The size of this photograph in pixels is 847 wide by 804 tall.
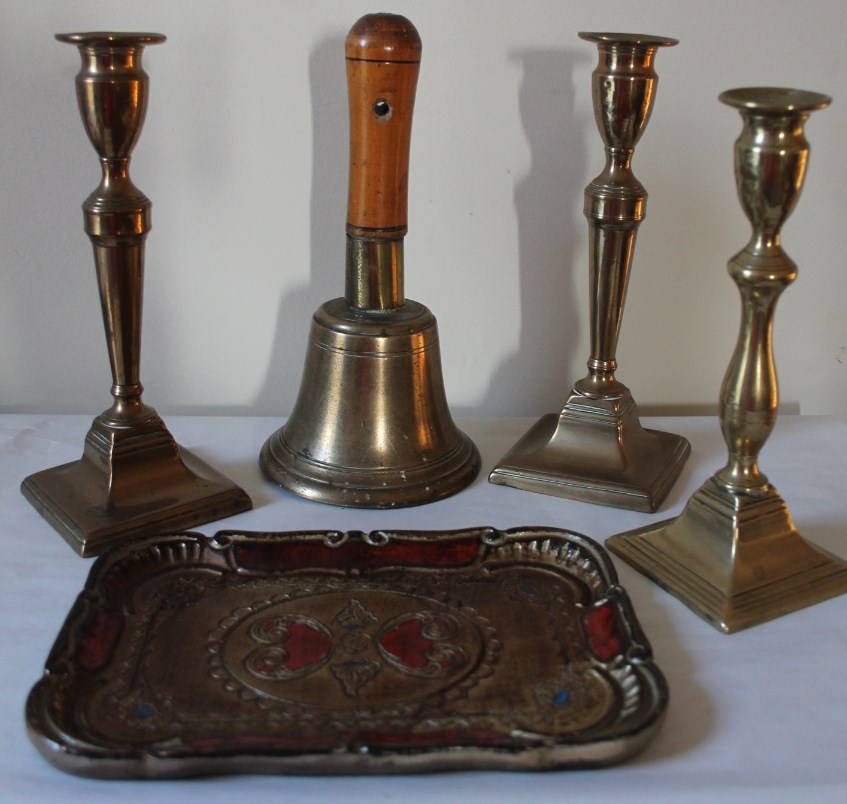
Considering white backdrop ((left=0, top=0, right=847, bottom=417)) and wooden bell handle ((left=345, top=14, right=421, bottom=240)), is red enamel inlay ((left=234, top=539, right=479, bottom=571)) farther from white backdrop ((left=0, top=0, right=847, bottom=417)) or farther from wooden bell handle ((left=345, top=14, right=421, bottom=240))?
white backdrop ((left=0, top=0, right=847, bottom=417))

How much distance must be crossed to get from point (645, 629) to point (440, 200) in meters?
0.55

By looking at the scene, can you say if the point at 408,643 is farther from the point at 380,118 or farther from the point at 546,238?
the point at 546,238

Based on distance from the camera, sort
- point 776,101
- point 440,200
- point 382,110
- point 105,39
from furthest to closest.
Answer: point 440,200, point 382,110, point 105,39, point 776,101

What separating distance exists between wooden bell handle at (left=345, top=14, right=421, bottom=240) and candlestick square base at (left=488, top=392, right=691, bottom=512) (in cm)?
25

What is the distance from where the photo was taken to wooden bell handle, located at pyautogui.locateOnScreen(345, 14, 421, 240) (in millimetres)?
885

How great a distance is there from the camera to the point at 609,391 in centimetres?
102

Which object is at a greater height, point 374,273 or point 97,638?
point 374,273

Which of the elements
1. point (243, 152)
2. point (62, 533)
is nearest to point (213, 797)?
point (62, 533)

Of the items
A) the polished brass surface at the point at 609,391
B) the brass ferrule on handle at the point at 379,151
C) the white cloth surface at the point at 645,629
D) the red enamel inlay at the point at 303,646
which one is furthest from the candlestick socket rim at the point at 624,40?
the red enamel inlay at the point at 303,646

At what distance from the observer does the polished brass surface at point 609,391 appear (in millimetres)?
927

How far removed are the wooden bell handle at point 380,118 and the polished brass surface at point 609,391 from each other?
172mm

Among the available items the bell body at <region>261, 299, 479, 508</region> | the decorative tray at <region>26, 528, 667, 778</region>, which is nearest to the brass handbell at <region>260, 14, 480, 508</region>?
the bell body at <region>261, 299, 479, 508</region>

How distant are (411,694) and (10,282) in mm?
725

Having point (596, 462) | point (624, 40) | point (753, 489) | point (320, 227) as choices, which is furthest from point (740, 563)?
point (320, 227)
